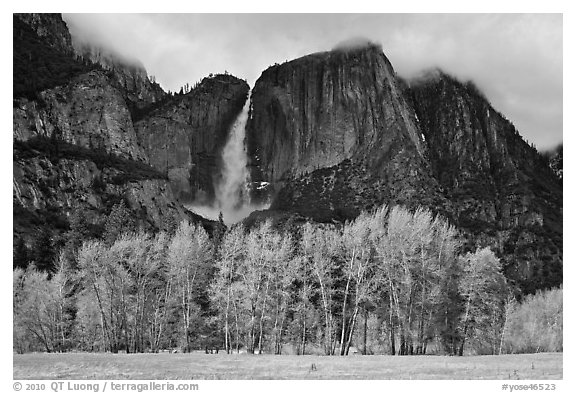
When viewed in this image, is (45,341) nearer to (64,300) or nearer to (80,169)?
(64,300)

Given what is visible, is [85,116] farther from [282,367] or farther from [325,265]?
[282,367]

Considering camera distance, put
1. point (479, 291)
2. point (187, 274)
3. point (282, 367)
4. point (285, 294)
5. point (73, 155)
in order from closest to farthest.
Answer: point (282, 367) < point (285, 294) < point (479, 291) < point (187, 274) < point (73, 155)

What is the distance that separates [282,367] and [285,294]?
1414cm

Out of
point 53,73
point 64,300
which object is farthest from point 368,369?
point 53,73

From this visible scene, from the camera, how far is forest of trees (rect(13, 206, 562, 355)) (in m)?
55.5

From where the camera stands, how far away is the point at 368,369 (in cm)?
4056

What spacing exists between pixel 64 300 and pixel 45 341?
461 centimetres

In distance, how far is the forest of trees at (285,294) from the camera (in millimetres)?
55531

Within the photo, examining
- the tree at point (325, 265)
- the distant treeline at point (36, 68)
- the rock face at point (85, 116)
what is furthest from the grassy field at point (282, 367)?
the distant treeline at point (36, 68)

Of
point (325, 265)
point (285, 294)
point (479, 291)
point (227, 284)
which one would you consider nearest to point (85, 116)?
point (227, 284)

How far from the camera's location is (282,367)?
41.5 metres

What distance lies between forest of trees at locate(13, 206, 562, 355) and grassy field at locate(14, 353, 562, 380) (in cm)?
992
